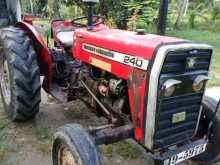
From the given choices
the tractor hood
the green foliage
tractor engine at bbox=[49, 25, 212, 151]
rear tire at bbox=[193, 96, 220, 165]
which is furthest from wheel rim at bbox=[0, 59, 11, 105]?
the green foliage

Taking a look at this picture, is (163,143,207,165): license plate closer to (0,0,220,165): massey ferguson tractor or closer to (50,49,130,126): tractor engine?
(0,0,220,165): massey ferguson tractor

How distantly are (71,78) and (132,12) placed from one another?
7134mm

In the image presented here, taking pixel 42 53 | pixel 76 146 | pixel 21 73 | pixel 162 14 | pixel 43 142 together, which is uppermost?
pixel 162 14

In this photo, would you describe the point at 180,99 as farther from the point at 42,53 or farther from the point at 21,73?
the point at 42,53

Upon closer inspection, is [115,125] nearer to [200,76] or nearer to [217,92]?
[200,76]

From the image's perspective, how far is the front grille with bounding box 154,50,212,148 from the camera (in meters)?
2.39

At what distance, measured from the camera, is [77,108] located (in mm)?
4645

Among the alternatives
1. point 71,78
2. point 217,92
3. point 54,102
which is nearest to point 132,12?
point 217,92

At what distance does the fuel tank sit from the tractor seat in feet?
1.82

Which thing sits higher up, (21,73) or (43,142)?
(21,73)

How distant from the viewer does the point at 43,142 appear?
367cm

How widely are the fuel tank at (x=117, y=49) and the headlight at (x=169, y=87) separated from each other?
0.65ft

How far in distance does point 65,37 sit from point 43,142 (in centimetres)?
148

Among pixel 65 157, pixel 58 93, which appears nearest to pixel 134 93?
pixel 65 157
